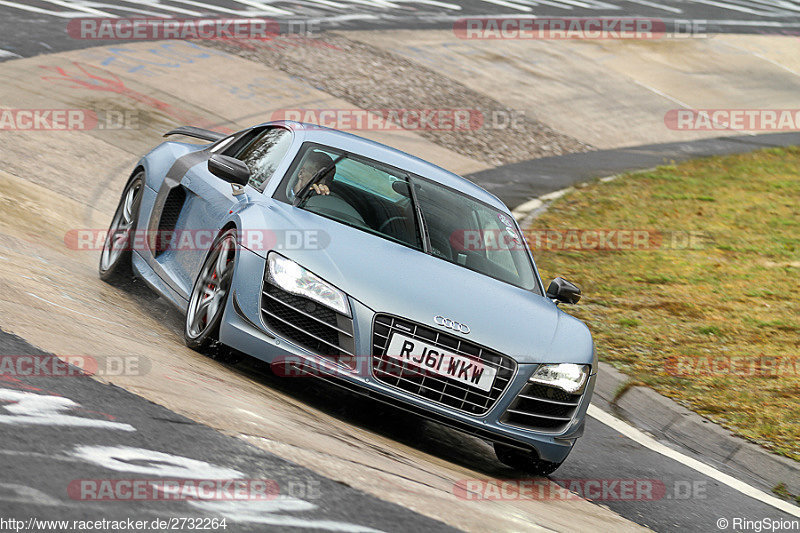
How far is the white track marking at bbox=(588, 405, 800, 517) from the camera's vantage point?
6.67m

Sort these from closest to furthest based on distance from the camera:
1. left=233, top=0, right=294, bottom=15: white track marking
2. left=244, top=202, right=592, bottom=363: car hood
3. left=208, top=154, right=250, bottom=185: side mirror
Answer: left=244, top=202, right=592, bottom=363: car hood, left=208, top=154, right=250, bottom=185: side mirror, left=233, top=0, right=294, bottom=15: white track marking

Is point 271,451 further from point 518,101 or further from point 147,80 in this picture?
point 518,101

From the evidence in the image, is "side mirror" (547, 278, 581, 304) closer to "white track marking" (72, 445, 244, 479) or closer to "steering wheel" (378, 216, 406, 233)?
"steering wheel" (378, 216, 406, 233)

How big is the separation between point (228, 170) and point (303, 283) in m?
1.34

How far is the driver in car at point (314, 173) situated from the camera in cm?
676

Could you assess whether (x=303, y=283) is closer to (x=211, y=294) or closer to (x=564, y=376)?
(x=211, y=294)

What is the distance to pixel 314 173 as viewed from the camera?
22.5ft

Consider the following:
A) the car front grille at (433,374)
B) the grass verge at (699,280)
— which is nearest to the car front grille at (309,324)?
the car front grille at (433,374)

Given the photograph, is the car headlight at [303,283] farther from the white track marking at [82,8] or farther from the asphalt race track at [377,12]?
the white track marking at [82,8]
